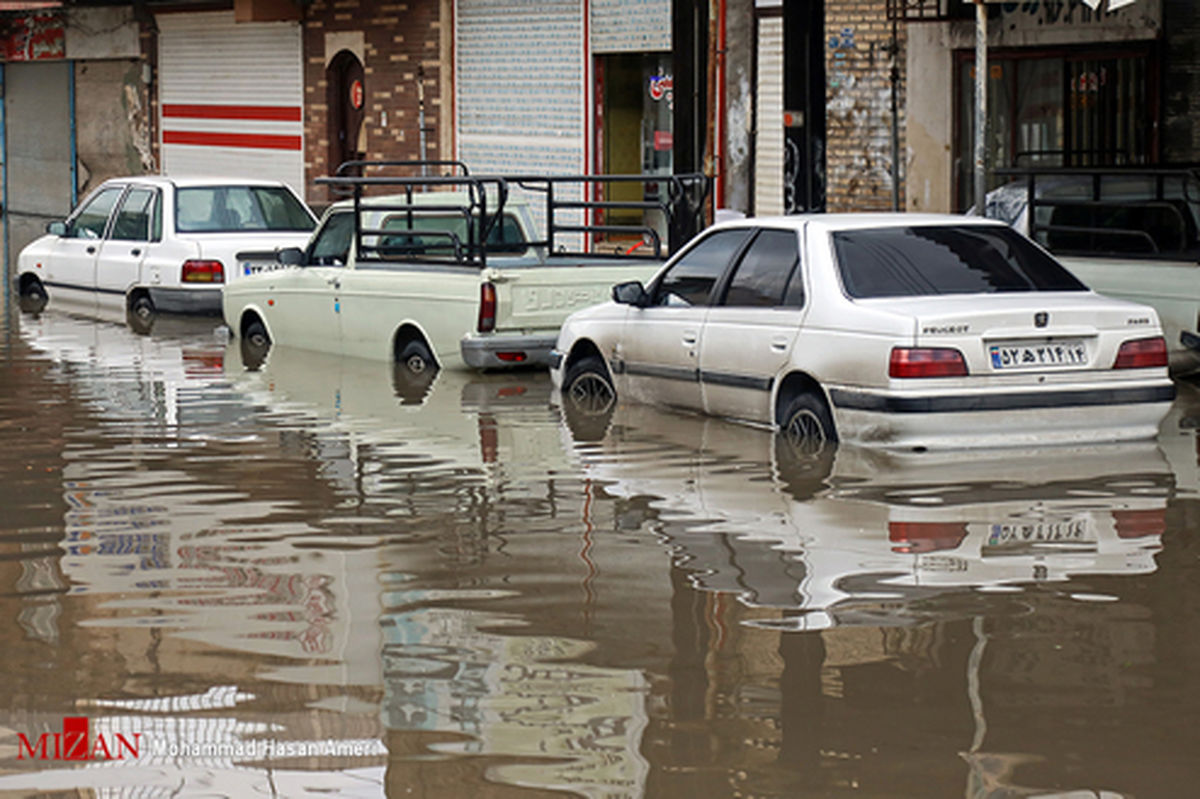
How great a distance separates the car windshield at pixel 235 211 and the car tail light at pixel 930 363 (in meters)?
10.7

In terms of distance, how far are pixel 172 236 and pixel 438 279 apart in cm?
562

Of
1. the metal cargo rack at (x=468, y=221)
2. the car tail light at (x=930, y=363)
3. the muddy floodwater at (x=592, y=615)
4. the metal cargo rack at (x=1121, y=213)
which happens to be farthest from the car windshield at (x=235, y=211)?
the car tail light at (x=930, y=363)

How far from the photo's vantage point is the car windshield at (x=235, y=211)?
62.8ft

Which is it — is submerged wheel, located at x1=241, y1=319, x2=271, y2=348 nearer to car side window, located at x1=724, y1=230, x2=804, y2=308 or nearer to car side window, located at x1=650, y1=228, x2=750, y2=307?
car side window, located at x1=650, y1=228, x2=750, y2=307

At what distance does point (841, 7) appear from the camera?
22234mm

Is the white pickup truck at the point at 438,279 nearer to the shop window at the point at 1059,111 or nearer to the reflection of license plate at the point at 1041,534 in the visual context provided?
the shop window at the point at 1059,111

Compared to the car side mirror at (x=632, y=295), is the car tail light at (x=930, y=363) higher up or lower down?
lower down

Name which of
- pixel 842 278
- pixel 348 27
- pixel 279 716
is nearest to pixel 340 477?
pixel 842 278

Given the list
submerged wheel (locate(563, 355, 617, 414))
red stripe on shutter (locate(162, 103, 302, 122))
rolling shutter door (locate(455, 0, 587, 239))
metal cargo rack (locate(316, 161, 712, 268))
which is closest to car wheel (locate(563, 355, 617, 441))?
submerged wheel (locate(563, 355, 617, 414))

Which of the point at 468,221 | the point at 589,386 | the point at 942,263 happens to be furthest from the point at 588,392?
the point at 942,263

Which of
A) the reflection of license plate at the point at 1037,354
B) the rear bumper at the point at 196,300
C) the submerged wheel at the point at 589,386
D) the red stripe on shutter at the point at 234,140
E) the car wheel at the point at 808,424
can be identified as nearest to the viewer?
the reflection of license plate at the point at 1037,354

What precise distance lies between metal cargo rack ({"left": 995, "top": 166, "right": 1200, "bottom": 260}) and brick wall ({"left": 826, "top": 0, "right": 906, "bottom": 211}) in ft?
25.1

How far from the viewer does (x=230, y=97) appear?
3384cm

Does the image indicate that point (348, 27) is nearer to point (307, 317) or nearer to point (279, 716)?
point (307, 317)
